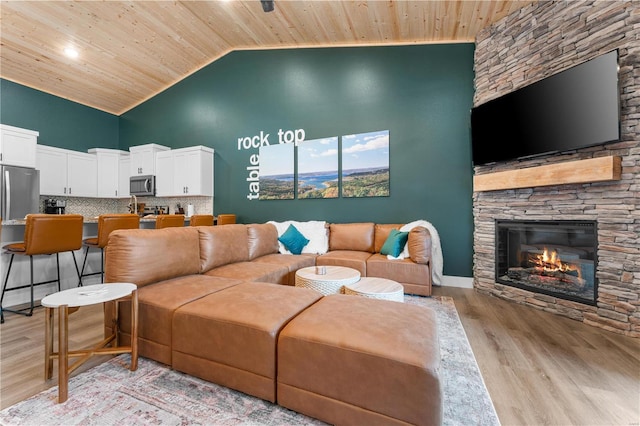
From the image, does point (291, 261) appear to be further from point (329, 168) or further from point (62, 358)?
point (62, 358)

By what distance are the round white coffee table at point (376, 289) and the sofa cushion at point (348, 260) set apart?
0.80 meters

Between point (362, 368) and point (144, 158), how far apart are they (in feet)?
20.7

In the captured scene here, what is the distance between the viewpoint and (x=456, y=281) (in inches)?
151

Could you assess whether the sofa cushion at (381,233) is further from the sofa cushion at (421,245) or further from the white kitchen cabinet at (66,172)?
the white kitchen cabinet at (66,172)

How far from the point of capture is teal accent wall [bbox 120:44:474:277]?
3.90 meters

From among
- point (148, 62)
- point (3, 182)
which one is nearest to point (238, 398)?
point (3, 182)

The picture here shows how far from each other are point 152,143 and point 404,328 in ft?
21.8

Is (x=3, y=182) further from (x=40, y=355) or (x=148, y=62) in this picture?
(x=40, y=355)

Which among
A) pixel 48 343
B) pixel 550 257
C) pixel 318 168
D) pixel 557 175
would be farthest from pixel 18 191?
pixel 550 257

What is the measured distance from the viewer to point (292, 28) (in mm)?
4277

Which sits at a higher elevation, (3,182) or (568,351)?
(3,182)

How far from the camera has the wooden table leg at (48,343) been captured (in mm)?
1594

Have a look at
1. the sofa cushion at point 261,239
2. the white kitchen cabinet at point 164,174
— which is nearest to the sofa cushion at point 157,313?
the sofa cushion at point 261,239

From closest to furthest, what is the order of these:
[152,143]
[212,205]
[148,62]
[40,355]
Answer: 1. [40,355]
2. [148,62]
3. [212,205]
4. [152,143]
